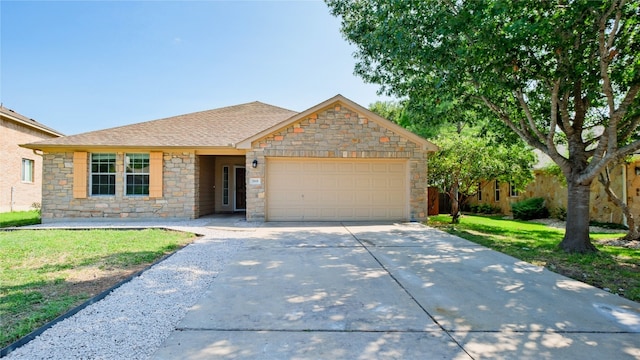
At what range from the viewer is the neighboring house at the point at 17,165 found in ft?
53.0

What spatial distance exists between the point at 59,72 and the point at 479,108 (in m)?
18.4

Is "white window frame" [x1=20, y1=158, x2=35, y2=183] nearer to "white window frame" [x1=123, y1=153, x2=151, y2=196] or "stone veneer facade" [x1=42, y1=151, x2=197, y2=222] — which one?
"stone veneer facade" [x1=42, y1=151, x2=197, y2=222]

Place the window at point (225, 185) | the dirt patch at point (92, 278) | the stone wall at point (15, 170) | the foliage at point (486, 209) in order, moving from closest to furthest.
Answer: the dirt patch at point (92, 278) → the window at point (225, 185) → the stone wall at point (15, 170) → the foliage at point (486, 209)

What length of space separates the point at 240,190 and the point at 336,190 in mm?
5950

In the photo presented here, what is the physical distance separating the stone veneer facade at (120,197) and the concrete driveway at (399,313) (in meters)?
6.93

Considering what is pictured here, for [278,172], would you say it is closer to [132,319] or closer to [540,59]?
[540,59]

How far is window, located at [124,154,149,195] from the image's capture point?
1203cm

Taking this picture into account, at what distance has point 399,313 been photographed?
3.53m

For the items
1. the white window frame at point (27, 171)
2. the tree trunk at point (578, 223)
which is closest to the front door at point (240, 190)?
the white window frame at point (27, 171)

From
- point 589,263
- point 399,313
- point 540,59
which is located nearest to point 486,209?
point 540,59

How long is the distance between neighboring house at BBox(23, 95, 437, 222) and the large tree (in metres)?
3.18

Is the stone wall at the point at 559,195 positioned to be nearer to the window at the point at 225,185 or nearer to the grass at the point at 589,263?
the grass at the point at 589,263

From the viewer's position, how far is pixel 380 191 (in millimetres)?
12008

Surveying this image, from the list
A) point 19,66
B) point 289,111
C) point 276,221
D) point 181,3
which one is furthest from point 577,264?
point 19,66
